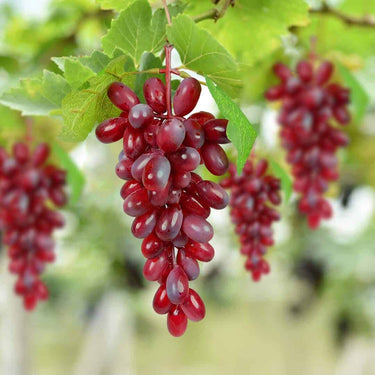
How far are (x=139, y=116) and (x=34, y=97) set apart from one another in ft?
0.53

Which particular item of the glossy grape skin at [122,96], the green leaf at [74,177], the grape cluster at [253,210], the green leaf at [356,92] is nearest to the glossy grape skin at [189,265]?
the glossy grape skin at [122,96]

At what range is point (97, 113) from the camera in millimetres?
344

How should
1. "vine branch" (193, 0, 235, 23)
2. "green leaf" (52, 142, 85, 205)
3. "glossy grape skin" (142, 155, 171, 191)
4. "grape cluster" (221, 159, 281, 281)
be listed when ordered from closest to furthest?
"glossy grape skin" (142, 155, 171, 191) → "vine branch" (193, 0, 235, 23) → "grape cluster" (221, 159, 281, 281) → "green leaf" (52, 142, 85, 205)

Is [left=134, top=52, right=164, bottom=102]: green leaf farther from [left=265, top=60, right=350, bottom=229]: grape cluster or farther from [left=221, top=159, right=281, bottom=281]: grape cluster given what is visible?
[left=265, top=60, right=350, bottom=229]: grape cluster

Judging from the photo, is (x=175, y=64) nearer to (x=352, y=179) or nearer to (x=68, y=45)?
(x=68, y=45)

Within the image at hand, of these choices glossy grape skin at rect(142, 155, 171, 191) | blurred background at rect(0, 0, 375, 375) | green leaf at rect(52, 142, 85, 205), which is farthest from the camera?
blurred background at rect(0, 0, 375, 375)

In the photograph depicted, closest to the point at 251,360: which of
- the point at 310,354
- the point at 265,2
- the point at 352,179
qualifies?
the point at 310,354

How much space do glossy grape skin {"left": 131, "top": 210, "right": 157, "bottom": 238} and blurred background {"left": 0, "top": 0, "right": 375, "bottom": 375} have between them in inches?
7.4

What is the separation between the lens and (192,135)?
30 centimetres

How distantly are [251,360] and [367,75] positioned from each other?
4793 millimetres

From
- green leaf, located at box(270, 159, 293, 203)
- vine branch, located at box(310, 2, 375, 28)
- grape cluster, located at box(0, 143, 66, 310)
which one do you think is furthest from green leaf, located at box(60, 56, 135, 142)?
vine branch, located at box(310, 2, 375, 28)

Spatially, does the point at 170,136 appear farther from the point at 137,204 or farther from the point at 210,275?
the point at 210,275

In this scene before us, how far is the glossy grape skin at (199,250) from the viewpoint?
0.30 meters

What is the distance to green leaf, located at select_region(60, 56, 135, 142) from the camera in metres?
0.32
